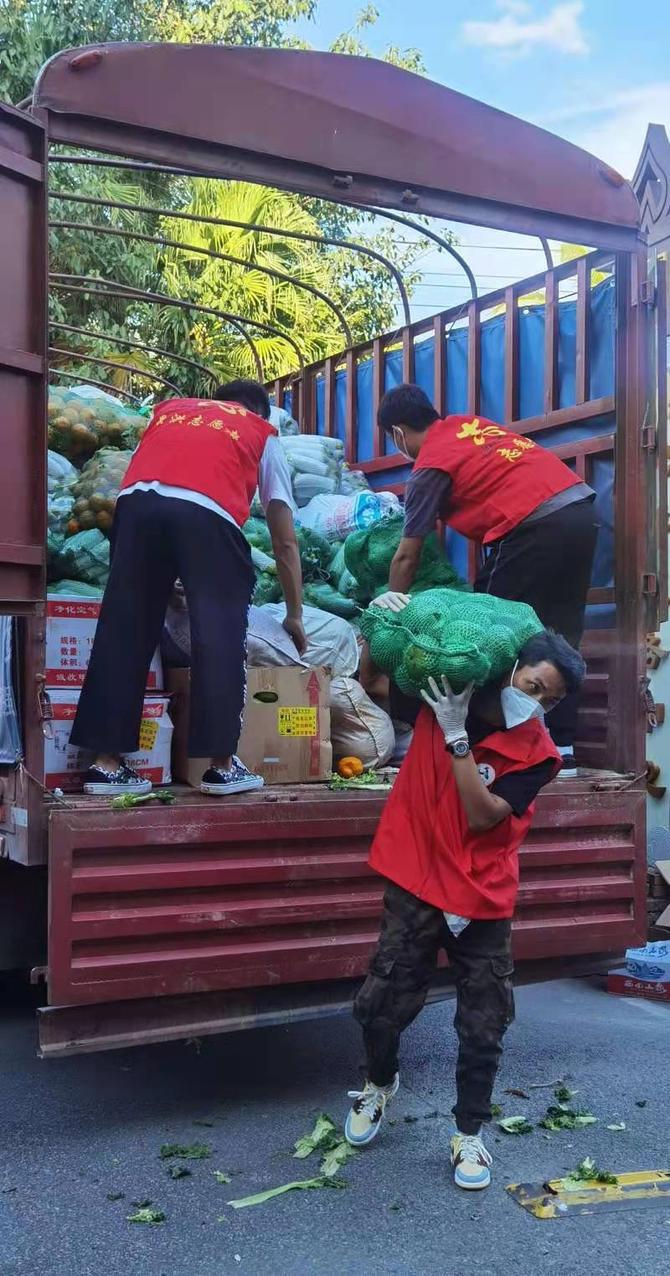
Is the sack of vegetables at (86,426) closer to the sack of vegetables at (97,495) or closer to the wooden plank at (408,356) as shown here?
the sack of vegetables at (97,495)

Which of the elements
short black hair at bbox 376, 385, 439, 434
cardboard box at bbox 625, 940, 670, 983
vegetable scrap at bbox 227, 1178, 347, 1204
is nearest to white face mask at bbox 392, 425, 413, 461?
short black hair at bbox 376, 385, 439, 434

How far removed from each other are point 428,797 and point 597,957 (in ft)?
3.87

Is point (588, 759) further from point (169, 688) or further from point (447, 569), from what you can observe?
point (169, 688)

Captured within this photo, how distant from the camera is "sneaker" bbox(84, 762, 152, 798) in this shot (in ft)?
10.5

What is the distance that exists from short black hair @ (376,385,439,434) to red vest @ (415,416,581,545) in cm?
20

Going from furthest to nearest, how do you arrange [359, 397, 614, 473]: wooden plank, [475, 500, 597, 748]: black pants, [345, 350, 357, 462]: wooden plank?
[345, 350, 357, 462]: wooden plank
[359, 397, 614, 473]: wooden plank
[475, 500, 597, 748]: black pants

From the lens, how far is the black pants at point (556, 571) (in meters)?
3.99

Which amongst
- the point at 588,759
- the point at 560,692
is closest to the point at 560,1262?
the point at 560,692

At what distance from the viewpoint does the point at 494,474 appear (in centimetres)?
405

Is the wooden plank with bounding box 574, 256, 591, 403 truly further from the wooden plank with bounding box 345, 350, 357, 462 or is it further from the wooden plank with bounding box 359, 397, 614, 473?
the wooden plank with bounding box 345, 350, 357, 462

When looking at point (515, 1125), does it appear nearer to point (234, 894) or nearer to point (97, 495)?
point (234, 894)

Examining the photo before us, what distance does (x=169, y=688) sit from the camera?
3.68 meters

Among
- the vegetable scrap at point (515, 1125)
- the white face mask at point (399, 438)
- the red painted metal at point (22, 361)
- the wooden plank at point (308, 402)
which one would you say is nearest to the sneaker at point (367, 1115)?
the vegetable scrap at point (515, 1125)

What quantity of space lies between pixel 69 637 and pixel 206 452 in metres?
0.69
